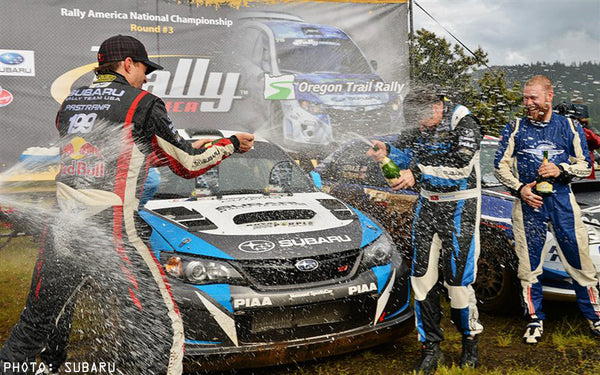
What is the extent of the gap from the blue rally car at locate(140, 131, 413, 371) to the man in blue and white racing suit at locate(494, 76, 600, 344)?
1.05 metres

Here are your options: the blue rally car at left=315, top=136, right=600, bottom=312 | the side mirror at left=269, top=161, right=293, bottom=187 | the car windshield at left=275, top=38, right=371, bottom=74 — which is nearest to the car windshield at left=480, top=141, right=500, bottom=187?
the blue rally car at left=315, top=136, right=600, bottom=312

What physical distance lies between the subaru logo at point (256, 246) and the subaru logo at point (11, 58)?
5838mm

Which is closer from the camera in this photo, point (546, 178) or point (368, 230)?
point (368, 230)

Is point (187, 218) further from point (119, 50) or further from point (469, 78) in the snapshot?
point (469, 78)

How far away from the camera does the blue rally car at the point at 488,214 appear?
165 inches

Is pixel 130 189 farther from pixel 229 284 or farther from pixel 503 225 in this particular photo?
pixel 503 225

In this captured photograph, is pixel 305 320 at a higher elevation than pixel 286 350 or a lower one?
higher

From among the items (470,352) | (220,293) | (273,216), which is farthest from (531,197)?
(220,293)

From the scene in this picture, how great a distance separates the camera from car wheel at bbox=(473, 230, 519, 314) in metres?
4.39

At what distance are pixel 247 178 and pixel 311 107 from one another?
4.51 metres

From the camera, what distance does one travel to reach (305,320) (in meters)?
3.26

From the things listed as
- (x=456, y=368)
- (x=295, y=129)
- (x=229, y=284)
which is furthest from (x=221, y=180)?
(x=295, y=129)

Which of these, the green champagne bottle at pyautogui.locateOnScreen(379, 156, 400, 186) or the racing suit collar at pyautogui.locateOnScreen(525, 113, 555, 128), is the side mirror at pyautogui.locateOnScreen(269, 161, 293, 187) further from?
the racing suit collar at pyautogui.locateOnScreen(525, 113, 555, 128)

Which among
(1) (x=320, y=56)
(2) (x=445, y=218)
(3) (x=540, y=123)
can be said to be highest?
(1) (x=320, y=56)
